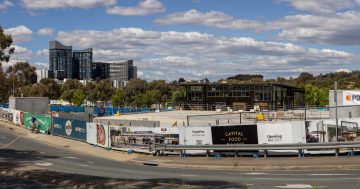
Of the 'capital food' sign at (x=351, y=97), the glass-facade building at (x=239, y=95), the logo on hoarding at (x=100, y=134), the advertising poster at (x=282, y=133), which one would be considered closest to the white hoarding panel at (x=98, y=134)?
the logo on hoarding at (x=100, y=134)

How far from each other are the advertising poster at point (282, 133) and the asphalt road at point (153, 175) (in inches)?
237

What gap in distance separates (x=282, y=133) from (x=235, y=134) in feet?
10.2

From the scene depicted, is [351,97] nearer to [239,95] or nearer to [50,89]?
[239,95]

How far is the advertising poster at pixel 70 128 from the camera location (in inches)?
1773

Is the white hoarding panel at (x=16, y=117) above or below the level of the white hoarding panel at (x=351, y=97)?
below

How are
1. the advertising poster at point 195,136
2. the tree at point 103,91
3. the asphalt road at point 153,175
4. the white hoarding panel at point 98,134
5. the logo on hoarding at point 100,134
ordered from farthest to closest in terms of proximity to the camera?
1. the tree at point 103,91
2. the logo on hoarding at point 100,134
3. the white hoarding panel at point 98,134
4. the advertising poster at point 195,136
5. the asphalt road at point 153,175

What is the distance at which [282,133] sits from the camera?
29.8 m

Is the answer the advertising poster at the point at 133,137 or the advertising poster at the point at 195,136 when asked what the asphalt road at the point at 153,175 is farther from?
the advertising poster at the point at 195,136

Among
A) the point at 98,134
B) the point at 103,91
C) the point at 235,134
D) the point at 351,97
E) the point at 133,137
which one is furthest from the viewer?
the point at 103,91

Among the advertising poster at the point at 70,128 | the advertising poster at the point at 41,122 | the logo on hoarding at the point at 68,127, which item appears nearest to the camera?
the advertising poster at the point at 70,128

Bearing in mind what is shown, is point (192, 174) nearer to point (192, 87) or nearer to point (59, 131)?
point (59, 131)

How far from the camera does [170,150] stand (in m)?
33.0

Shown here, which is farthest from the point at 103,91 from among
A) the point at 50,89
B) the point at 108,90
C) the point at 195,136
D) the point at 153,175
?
the point at 153,175

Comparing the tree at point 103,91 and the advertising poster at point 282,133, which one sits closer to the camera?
the advertising poster at point 282,133
